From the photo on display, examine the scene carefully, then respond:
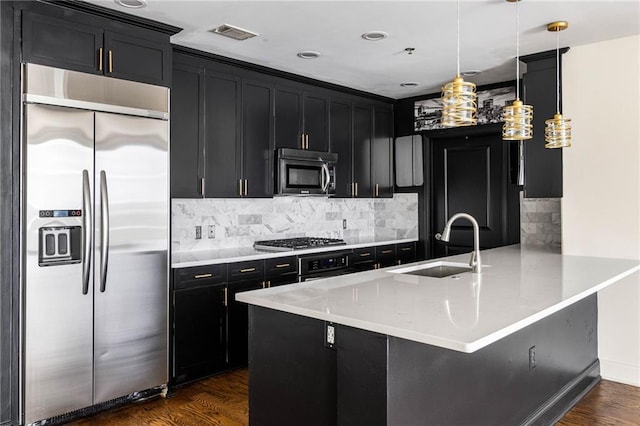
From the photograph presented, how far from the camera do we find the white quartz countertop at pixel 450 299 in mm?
1732

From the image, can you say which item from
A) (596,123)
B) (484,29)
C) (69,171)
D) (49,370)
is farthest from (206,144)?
(596,123)

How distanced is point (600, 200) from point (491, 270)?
136 centimetres

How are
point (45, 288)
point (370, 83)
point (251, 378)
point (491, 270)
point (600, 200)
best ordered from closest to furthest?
point (251, 378) < point (45, 288) < point (491, 270) < point (600, 200) < point (370, 83)

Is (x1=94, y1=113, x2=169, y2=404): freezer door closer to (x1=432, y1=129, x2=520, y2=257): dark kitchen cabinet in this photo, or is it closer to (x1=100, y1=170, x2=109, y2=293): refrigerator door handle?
(x1=100, y1=170, x2=109, y2=293): refrigerator door handle

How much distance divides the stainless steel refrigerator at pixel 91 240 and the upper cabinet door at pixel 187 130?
0.43m

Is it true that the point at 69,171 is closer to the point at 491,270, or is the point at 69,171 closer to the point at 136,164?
the point at 136,164

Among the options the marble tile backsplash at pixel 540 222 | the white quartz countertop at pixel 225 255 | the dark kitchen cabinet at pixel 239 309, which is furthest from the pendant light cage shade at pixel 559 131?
the dark kitchen cabinet at pixel 239 309

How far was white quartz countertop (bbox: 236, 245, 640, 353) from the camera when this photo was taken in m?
1.73

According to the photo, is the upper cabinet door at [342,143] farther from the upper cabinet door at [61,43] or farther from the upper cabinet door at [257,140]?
the upper cabinet door at [61,43]

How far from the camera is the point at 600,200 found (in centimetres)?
375

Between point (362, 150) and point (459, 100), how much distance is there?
333cm

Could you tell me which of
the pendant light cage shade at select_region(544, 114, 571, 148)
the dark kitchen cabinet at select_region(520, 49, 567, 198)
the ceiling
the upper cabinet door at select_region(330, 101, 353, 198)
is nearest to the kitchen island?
the pendant light cage shade at select_region(544, 114, 571, 148)

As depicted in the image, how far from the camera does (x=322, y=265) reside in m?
4.58

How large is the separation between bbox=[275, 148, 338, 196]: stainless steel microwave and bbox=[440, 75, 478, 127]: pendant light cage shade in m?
2.45
